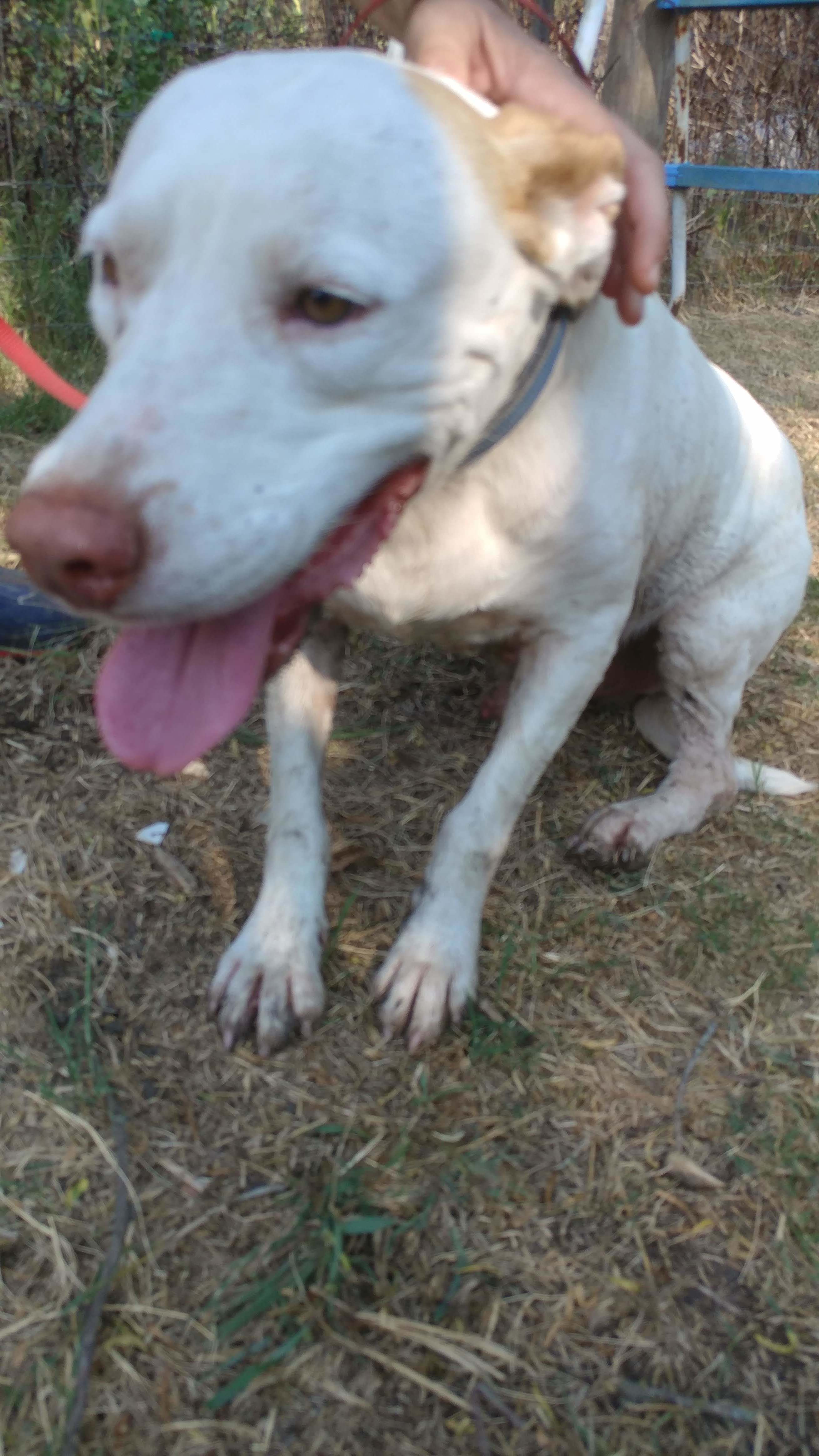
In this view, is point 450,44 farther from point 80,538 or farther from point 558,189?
point 80,538

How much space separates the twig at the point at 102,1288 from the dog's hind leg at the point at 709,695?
103 centimetres

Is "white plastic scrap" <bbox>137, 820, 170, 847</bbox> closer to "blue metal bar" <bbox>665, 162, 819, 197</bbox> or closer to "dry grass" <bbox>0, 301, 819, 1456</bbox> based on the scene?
"dry grass" <bbox>0, 301, 819, 1456</bbox>

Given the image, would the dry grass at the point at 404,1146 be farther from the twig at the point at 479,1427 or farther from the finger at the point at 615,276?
the finger at the point at 615,276

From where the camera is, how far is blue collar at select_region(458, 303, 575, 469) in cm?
144

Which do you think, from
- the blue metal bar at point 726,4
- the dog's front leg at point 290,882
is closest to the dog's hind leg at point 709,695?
the dog's front leg at point 290,882

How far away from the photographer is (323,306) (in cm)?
111

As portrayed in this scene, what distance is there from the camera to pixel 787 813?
90.5 inches

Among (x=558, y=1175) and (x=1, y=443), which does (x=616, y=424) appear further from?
(x=1, y=443)

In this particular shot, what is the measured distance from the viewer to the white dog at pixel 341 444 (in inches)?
41.8

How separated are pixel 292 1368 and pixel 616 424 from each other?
1.39 m

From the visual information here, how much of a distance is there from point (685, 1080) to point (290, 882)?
71cm

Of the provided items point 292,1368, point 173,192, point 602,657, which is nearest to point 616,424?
point 602,657

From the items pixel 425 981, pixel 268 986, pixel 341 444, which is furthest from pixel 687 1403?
pixel 341 444

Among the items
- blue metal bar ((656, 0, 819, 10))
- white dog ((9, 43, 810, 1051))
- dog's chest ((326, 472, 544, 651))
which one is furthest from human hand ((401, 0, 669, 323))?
blue metal bar ((656, 0, 819, 10))
